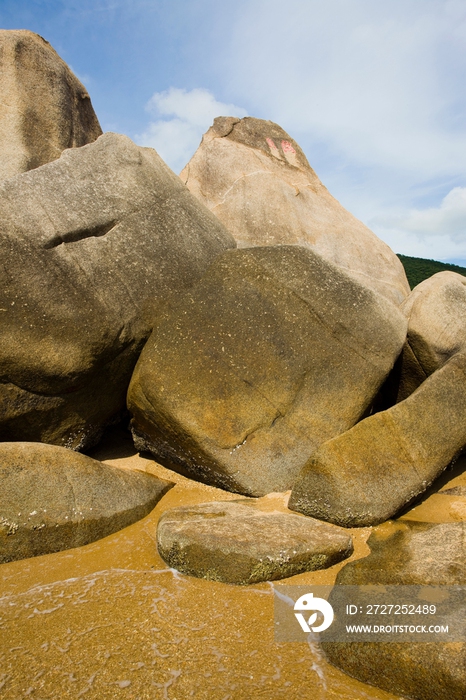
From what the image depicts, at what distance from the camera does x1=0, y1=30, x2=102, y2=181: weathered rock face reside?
15.4 feet

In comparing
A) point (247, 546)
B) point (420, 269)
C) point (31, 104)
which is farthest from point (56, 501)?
point (420, 269)

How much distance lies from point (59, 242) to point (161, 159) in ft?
4.25

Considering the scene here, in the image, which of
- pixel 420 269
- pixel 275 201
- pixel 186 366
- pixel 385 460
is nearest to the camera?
pixel 385 460

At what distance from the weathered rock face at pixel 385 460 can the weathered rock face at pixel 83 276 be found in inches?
65.2

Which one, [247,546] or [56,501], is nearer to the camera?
[247,546]

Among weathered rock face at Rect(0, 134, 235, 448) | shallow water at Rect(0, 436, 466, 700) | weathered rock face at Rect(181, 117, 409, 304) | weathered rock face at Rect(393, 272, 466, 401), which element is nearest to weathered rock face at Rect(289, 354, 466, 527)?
shallow water at Rect(0, 436, 466, 700)

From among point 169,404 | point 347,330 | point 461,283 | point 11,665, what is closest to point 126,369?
point 169,404

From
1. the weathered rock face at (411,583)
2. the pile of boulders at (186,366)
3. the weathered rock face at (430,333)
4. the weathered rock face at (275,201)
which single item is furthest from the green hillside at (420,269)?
the weathered rock face at (411,583)

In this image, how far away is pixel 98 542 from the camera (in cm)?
314

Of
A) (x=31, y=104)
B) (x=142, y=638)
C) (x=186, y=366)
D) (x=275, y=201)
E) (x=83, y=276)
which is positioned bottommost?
(x=142, y=638)

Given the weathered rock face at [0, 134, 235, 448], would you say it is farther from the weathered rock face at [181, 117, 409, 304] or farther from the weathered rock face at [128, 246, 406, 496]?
the weathered rock face at [181, 117, 409, 304]

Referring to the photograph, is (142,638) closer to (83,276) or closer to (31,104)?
(83,276)

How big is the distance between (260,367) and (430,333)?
1.60m

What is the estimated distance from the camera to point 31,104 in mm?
4961
